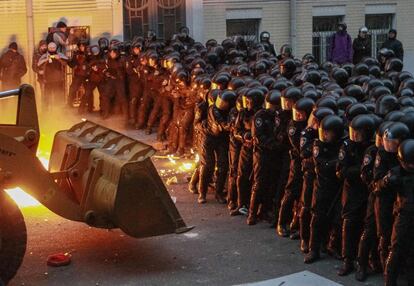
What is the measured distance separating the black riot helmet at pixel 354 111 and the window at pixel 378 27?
50.1 feet

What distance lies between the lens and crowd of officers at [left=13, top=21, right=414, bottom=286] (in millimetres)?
7891

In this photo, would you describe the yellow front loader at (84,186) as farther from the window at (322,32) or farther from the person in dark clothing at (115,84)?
the window at (322,32)

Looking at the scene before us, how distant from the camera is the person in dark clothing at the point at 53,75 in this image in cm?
1833

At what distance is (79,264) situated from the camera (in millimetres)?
9039

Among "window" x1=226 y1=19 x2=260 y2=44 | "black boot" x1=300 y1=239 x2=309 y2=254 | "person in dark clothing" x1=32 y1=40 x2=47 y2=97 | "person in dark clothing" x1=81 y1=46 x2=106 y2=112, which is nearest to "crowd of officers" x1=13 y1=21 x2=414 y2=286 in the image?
"black boot" x1=300 y1=239 x2=309 y2=254

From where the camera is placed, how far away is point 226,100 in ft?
36.4

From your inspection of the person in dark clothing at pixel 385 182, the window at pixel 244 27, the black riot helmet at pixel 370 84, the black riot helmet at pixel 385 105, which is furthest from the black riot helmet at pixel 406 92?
the window at pixel 244 27

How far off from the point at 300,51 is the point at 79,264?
14.9 meters

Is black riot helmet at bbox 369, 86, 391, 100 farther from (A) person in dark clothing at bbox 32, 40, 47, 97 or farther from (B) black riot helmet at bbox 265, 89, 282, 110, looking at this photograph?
(A) person in dark clothing at bbox 32, 40, 47, 97

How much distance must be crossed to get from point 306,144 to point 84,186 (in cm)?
249

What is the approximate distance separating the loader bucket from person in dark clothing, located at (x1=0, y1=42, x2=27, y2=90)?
10593 mm

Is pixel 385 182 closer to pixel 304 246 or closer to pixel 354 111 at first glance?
pixel 354 111

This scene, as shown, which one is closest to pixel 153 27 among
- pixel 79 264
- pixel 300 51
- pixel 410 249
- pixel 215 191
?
pixel 300 51

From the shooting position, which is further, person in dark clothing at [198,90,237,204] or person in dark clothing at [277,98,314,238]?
person in dark clothing at [198,90,237,204]
